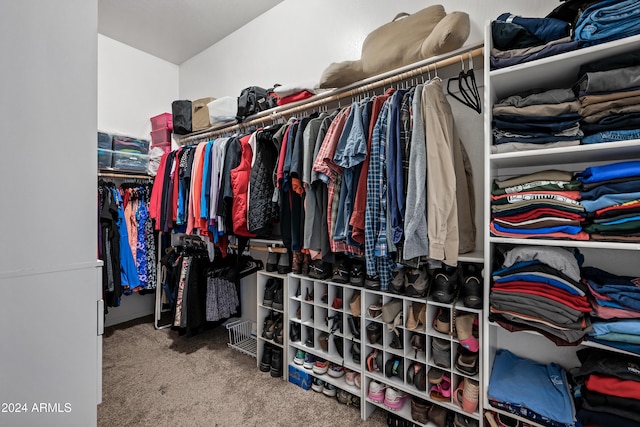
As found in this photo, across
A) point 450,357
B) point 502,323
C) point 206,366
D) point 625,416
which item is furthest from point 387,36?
point 206,366

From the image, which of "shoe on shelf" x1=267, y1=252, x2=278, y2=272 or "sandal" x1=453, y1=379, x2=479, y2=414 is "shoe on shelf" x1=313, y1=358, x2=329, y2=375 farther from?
"sandal" x1=453, y1=379, x2=479, y2=414

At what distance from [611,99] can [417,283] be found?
3.37ft

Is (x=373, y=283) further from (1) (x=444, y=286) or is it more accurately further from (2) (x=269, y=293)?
(2) (x=269, y=293)

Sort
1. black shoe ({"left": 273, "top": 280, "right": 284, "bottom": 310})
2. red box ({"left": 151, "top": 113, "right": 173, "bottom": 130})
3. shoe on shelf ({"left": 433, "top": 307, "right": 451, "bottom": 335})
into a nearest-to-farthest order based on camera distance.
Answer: shoe on shelf ({"left": 433, "top": 307, "right": 451, "bottom": 335}) → black shoe ({"left": 273, "top": 280, "right": 284, "bottom": 310}) → red box ({"left": 151, "top": 113, "right": 173, "bottom": 130})

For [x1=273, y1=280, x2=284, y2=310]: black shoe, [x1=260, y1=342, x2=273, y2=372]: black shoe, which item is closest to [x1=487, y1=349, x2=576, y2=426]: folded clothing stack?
[x1=273, y1=280, x2=284, y2=310]: black shoe

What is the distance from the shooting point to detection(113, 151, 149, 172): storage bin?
2787mm

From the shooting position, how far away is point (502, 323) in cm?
117

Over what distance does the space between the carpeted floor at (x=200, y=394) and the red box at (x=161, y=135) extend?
199 centimetres

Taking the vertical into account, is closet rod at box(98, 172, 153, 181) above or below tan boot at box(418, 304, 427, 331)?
above

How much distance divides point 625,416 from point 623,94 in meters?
1.09

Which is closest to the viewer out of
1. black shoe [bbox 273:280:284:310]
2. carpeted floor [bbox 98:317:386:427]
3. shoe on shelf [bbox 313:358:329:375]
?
carpeted floor [bbox 98:317:386:427]

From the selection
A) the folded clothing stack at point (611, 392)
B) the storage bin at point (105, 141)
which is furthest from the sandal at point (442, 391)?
the storage bin at point (105, 141)

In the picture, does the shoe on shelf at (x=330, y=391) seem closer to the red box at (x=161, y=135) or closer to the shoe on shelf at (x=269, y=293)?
the shoe on shelf at (x=269, y=293)

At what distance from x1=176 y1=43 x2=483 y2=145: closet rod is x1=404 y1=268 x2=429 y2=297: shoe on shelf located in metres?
1.00
